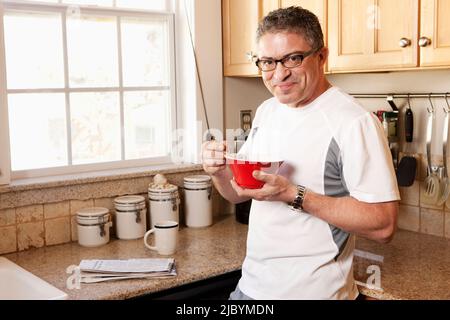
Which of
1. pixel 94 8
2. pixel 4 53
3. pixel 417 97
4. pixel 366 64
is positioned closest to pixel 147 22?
pixel 94 8

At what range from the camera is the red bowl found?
1.51 meters

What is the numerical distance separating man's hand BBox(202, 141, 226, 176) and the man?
12 millimetres

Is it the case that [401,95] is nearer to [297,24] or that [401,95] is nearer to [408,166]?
[408,166]

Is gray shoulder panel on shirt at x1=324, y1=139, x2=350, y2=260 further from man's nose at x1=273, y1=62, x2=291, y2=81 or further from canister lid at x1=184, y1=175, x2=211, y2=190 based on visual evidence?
canister lid at x1=184, y1=175, x2=211, y2=190

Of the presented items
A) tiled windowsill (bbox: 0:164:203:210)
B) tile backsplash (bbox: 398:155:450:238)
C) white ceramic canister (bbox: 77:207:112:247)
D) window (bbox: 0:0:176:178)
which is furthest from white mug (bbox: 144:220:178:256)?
tile backsplash (bbox: 398:155:450:238)

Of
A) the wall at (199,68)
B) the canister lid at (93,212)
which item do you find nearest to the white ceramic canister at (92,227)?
the canister lid at (93,212)

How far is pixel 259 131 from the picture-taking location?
176 cm

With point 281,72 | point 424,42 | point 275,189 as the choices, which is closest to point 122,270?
point 275,189

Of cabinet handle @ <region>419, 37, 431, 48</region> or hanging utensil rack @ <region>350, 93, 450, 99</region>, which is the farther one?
hanging utensil rack @ <region>350, 93, 450, 99</region>

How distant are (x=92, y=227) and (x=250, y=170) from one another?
981mm

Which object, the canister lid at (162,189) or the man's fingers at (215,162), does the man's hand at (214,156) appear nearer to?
the man's fingers at (215,162)

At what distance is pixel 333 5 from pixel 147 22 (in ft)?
2.84

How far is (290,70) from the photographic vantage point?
4.94ft
